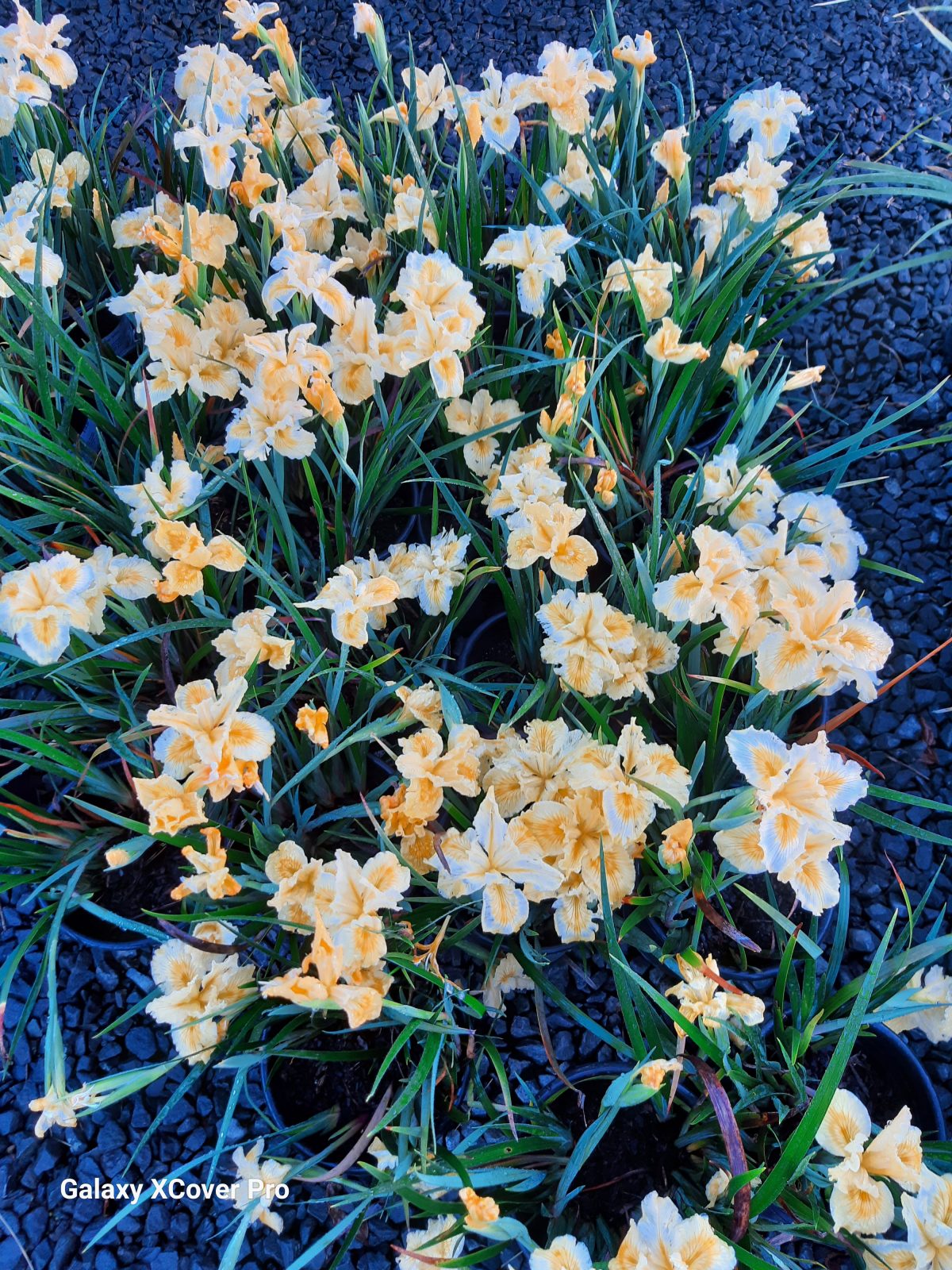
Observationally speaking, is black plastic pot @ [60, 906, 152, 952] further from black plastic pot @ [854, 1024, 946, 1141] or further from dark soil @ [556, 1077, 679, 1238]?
black plastic pot @ [854, 1024, 946, 1141]

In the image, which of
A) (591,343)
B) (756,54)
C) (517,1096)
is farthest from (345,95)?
(517,1096)

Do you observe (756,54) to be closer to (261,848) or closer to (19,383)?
(19,383)

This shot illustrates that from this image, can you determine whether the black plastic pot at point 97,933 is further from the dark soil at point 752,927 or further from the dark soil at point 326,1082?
the dark soil at point 752,927

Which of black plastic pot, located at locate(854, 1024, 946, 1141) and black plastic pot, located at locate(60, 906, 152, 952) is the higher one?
black plastic pot, located at locate(60, 906, 152, 952)

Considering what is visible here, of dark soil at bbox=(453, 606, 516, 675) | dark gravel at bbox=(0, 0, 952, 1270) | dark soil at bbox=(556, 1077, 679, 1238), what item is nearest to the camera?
dark soil at bbox=(556, 1077, 679, 1238)

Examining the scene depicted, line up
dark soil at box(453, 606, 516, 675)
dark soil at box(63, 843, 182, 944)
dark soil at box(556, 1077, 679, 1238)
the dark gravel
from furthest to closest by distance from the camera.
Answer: dark soil at box(453, 606, 516, 675), dark soil at box(63, 843, 182, 944), the dark gravel, dark soil at box(556, 1077, 679, 1238)

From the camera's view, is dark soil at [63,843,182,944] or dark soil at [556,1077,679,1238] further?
dark soil at [63,843,182,944]

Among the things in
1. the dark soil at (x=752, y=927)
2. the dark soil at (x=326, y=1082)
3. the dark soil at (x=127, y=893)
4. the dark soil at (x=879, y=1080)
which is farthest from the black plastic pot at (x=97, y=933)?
the dark soil at (x=879, y=1080)

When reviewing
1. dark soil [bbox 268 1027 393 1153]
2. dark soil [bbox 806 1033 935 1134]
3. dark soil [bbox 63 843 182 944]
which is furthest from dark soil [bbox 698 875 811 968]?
dark soil [bbox 63 843 182 944]
